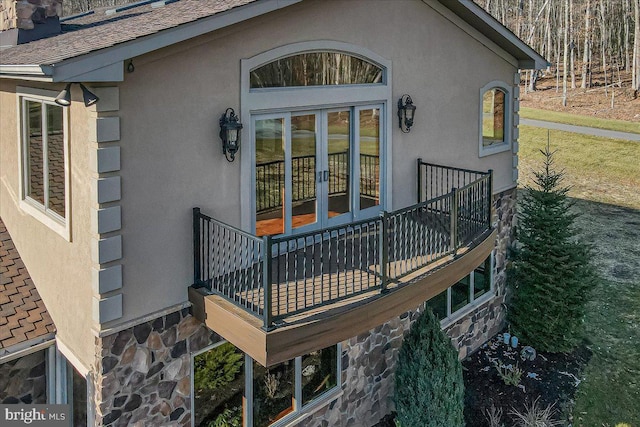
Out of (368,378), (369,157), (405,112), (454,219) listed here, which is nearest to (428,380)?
(368,378)

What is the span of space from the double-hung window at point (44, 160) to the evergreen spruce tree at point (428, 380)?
19.9 ft

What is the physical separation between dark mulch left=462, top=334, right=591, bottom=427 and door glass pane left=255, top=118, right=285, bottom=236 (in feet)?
19.0

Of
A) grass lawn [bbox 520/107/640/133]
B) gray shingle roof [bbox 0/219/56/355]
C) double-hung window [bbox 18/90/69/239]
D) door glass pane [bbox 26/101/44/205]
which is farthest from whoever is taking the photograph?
grass lawn [bbox 520/107/640/133]

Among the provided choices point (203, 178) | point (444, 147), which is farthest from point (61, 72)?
point (444, 147)

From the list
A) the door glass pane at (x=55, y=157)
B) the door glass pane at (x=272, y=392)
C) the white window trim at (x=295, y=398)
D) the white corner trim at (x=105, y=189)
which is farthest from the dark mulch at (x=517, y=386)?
the door glass pane at (x=55, y=157)

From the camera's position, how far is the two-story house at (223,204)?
249 inches

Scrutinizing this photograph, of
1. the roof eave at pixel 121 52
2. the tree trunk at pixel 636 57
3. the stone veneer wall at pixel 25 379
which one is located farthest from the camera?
the tree trunk at pixel 636 57

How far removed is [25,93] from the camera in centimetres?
755

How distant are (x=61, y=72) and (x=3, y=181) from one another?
4.53 meters

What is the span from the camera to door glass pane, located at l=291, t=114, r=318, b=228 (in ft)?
27.4

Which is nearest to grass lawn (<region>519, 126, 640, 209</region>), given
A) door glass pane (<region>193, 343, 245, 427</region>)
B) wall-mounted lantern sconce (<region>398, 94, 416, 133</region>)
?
wall-mounted lantern sconce (<region>398, 94, 416, 133</region>)

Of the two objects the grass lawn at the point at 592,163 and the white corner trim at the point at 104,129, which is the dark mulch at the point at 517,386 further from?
the grass lawn at the point at 592,163

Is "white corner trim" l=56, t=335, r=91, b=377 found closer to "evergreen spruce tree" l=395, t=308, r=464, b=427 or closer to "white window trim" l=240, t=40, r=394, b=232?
"white window trim" l=240, t=40, r=394, b=232

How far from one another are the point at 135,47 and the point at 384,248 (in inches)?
148
